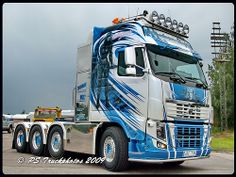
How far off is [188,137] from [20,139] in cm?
754

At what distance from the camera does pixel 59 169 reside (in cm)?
959

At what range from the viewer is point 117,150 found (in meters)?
9.03

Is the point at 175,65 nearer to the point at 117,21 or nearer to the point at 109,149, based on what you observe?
the point at 117,21

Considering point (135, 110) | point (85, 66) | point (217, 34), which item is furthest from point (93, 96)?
point (217, 34)

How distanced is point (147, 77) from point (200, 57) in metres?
2.80

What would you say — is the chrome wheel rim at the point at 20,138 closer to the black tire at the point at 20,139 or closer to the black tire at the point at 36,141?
the black tire at the point at 20,139

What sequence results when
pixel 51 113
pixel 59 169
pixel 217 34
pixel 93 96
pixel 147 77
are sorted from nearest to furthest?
pixel 147 77 → pixel 59 169 → pixel 93 96 → pixel 51 113 → pixel 217 34

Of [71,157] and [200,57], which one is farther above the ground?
[200,57]

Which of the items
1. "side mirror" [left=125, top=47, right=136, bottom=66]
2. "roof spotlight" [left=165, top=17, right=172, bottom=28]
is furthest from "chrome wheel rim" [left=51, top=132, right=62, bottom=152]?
"roof spotlight" [left=165, top=17, right=172, bottom=28]

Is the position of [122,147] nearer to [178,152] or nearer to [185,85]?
[178,152]

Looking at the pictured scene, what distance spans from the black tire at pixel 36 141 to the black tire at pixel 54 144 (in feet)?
2.47

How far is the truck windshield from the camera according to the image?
30.3 ft

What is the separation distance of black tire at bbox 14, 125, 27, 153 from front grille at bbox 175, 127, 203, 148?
22.9 feet

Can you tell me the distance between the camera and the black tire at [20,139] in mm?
14023
